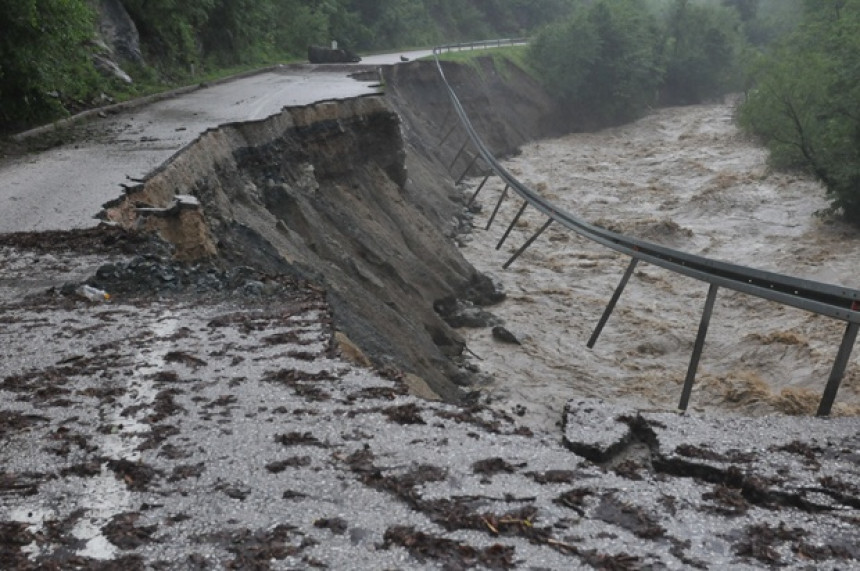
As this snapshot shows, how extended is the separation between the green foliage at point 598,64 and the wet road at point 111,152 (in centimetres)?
2612

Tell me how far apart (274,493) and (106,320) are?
3.63m

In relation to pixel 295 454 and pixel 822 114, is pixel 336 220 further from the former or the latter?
pixel 822 114

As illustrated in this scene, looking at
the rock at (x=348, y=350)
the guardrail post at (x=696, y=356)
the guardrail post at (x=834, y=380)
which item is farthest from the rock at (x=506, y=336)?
the guardrail post at (x=834, y=380)

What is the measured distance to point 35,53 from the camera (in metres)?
13.9

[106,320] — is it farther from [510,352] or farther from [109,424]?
[510,352]

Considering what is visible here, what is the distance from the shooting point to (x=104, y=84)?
19.8 m

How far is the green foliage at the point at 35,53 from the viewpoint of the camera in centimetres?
1339

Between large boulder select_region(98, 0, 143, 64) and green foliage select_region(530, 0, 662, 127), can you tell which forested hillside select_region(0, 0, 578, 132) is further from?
green foliage select_region(530, 0, 662, 127)

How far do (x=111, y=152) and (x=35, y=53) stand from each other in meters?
2.41

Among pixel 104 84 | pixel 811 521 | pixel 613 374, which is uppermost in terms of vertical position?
pixel 104 84

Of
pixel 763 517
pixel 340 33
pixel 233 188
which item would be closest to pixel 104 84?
pixel 233 188

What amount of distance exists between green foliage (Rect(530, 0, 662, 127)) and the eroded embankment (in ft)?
82.0

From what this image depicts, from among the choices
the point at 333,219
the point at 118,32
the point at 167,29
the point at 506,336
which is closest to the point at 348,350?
the point at 506,336

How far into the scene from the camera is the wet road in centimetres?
1034
